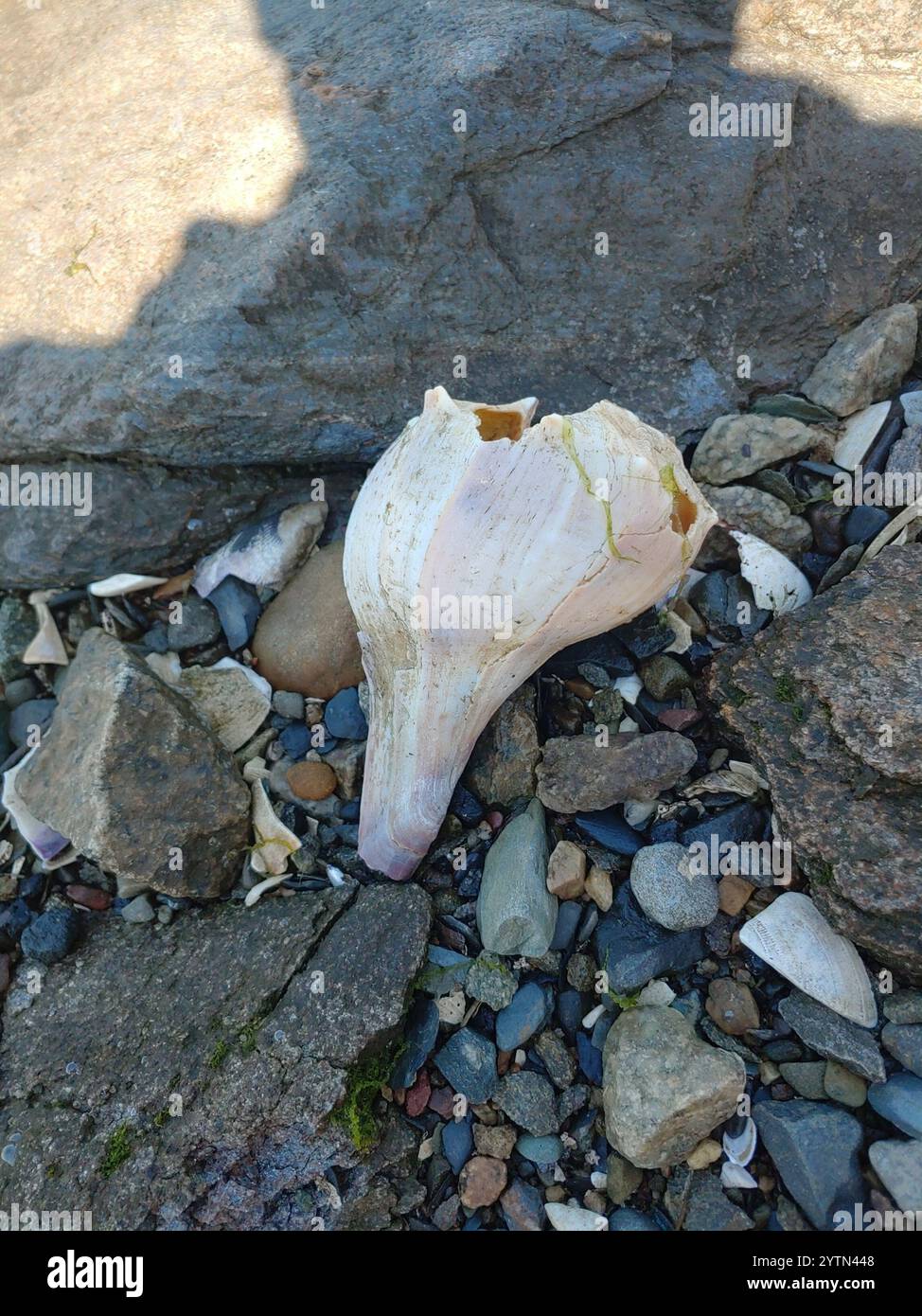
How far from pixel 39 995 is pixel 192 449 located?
2.07m

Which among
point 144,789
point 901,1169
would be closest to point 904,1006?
point 901,1169

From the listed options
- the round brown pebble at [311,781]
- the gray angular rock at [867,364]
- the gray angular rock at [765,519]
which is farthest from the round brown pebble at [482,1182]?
the gray angular rock at [867,364]

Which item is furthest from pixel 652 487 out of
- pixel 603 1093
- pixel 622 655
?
pixel 603 1093

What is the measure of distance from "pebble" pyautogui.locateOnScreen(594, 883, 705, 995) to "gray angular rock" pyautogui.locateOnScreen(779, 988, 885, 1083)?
32 cm

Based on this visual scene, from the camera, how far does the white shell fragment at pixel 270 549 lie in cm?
353

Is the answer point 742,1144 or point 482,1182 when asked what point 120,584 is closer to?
point 482,1182

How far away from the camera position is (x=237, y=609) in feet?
11.7

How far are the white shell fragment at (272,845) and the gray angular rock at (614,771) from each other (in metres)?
0.94

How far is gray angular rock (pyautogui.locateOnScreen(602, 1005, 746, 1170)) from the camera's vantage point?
249cm

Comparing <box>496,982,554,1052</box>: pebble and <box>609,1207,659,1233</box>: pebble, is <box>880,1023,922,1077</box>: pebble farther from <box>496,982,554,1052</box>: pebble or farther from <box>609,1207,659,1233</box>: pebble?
<box>496,982,554,1052</box>: pebble

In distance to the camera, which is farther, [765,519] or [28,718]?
[28,718]

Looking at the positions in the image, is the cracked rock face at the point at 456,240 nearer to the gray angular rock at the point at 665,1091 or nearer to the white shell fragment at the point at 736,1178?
the gray angular rock at the point at 665,1091

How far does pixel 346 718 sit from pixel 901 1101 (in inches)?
85.0

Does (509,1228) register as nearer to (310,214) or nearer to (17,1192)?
(17,1192)
